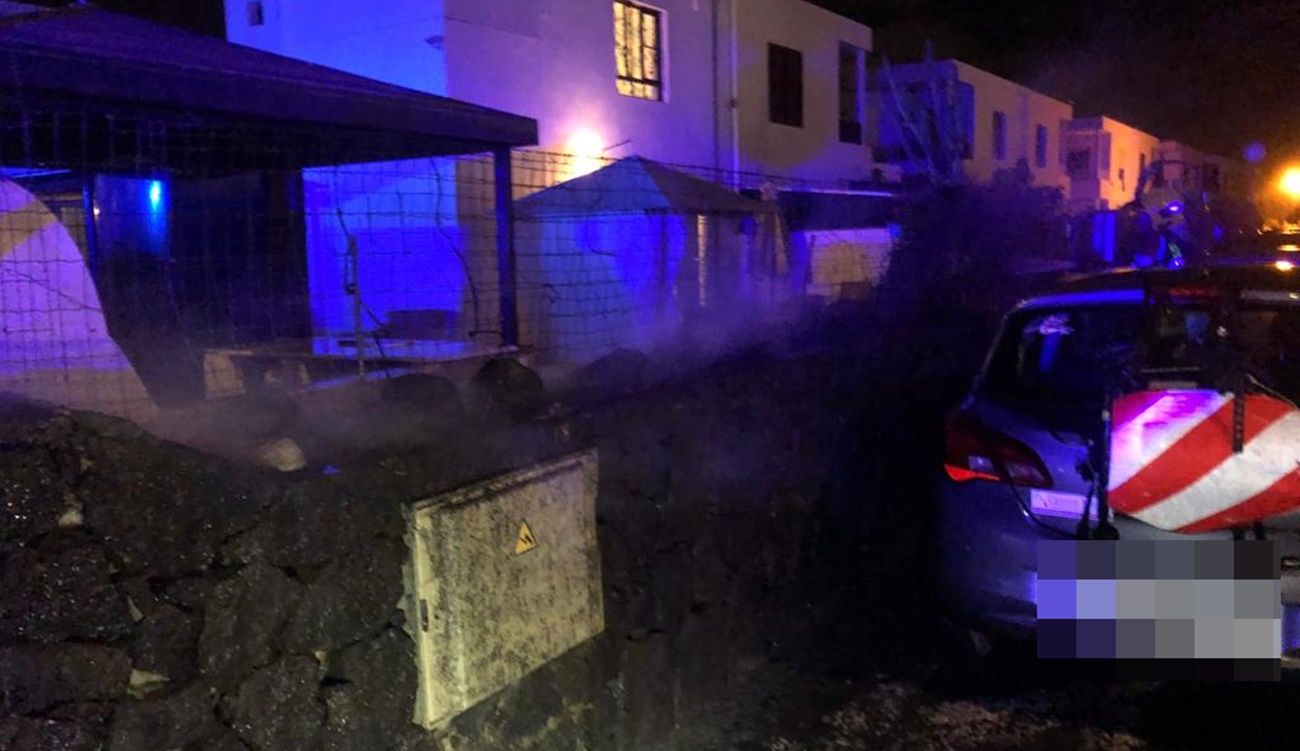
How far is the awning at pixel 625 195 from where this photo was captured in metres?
8.66

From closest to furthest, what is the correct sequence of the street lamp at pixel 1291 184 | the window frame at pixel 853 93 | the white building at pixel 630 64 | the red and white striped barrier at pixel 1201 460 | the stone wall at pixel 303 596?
the stone wall at pixel 303 596 → the red and white striped barrier at pixel 1201 460 → the white building at pixel 630 64 → the street lamp at pixel 1291 184 → the window frame at pixel 853 93

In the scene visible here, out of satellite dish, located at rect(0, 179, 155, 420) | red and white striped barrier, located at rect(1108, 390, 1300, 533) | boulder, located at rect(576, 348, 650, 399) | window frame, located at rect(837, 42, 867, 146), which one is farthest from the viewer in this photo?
window frame, located at rect(837, 42, 867, 146)

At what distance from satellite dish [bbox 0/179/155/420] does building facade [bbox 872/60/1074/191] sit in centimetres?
1573

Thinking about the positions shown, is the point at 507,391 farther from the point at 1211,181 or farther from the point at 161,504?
the point at 1211,181

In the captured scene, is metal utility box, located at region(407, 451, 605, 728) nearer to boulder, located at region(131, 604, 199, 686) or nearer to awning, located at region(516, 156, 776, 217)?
boulder, located at region(131, 604, 199, 686)

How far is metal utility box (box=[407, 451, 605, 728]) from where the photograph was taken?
313 centimetres

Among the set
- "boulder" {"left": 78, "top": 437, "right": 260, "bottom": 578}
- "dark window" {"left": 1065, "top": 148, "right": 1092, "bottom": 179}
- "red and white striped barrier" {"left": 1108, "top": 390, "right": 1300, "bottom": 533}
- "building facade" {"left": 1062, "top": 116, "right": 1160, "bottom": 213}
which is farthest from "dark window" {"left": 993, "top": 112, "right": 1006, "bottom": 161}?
"boulder" {"left": 78, "top": 437, "right": 260, "bottom": 578}

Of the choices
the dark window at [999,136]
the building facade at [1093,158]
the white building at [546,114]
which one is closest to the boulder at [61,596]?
the white building at [546,114]

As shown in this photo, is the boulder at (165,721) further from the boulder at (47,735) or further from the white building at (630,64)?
the white building at (630,64)

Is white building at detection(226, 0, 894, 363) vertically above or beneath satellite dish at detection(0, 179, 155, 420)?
above

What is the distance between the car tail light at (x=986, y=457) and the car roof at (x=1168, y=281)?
710 mm

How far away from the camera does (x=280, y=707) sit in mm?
2768

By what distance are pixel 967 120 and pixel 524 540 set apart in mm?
23394

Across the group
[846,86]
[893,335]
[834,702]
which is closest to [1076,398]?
[834,702]
